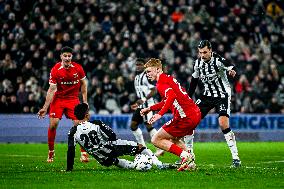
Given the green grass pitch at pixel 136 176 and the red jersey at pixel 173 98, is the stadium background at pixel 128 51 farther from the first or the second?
the red jersey at pixel 173 98

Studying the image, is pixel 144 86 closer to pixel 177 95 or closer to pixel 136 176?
pixel 177 95

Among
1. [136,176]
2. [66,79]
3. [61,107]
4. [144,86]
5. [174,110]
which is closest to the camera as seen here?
[136,176]

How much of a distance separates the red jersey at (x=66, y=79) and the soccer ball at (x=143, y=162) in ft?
12.7

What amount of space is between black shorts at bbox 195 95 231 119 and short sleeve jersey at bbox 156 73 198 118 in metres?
1.53

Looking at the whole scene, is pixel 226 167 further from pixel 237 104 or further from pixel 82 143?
pixel 237 104

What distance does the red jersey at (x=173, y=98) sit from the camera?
1274 cm

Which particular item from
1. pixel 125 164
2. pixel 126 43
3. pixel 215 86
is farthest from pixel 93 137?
pixel 126 43

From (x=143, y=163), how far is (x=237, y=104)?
1534 centimetres

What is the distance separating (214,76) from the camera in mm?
14945

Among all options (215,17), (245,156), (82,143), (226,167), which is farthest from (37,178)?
(215,17)

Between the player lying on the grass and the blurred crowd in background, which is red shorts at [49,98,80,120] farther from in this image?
the blurred crowd in background

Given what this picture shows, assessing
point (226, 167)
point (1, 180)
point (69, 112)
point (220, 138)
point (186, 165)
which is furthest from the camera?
point (220, 138)

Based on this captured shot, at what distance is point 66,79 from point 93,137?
3759 mm

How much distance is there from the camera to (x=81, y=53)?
88.9ft
